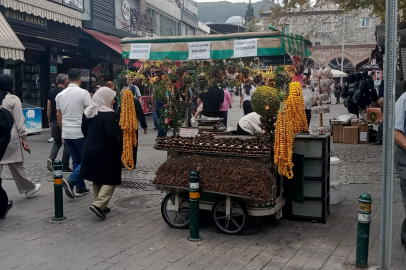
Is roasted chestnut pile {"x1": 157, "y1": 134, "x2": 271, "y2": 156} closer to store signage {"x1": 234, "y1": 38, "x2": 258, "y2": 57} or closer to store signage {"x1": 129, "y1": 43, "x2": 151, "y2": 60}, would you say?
store signage {"x1": 234, "y1": 38, "x2": 258, "y2": 57}

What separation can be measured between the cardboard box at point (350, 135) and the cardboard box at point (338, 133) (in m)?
0.21

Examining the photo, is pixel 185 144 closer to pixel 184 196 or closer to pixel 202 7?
pixel 184 196

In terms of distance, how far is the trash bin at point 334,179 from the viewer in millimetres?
6504

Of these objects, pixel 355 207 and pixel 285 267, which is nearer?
pixel 285 267

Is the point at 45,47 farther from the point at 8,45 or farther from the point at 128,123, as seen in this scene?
the point at 128,123

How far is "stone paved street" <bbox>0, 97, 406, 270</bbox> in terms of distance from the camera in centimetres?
458

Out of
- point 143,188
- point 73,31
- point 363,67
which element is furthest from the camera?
point 363,67

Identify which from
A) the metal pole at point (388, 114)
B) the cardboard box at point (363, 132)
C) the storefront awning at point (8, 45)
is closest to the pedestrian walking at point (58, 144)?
the storefront awning at point (8, 45)

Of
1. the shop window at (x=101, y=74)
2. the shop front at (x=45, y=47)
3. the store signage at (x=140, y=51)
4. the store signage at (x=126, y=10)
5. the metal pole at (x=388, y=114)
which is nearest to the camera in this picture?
the metal pole at (x=388, y=114)

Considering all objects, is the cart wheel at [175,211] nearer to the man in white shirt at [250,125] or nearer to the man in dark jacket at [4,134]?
the man in white shirt at [250,125]

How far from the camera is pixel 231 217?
5434mm

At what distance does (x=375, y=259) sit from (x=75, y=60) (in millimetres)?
16264

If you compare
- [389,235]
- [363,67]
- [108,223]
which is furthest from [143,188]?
[363,67]

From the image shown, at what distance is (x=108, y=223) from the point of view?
5.97 m
